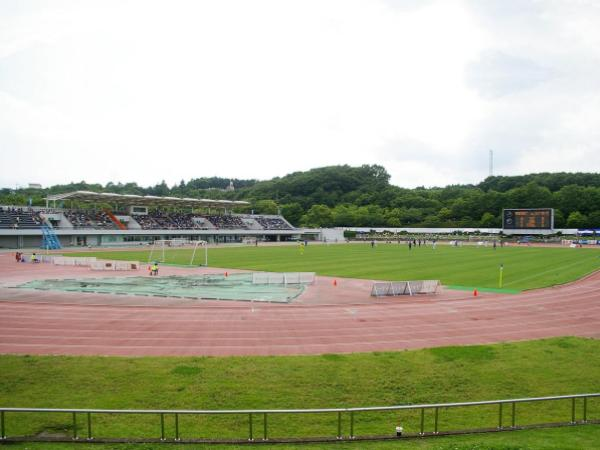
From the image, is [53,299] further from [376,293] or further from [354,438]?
[354,438]

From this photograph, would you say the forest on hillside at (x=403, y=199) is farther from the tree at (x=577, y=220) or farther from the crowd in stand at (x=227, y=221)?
the crowd in stand at (x=227, y=221)

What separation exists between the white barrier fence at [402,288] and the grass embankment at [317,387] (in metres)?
10.7

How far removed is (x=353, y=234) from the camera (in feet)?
371

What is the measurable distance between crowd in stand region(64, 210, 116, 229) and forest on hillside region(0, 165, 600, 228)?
38.5m

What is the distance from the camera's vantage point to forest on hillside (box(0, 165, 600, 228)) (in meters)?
120

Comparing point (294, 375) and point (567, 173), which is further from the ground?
point (567, 173)

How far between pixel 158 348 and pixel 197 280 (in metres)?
17.5

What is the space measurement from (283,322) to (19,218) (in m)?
66.1

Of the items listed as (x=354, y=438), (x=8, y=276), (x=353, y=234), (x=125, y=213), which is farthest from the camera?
(x=353, y=234)

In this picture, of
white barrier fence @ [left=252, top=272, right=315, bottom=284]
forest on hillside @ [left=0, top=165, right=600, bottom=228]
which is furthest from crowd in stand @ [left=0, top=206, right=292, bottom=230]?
white barrier fence @ [left=252, top=272, right=315, bottom=284]

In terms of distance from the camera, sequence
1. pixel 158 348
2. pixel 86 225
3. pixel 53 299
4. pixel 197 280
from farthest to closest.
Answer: pixel 86 225 < pixel 197 280 < pixel 53 299 < pixel 158 348

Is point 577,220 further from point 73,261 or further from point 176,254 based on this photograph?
point 73,261

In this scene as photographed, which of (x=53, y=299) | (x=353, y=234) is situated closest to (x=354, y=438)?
(x=53, y=299)

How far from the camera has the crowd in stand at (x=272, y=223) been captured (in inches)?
4372
